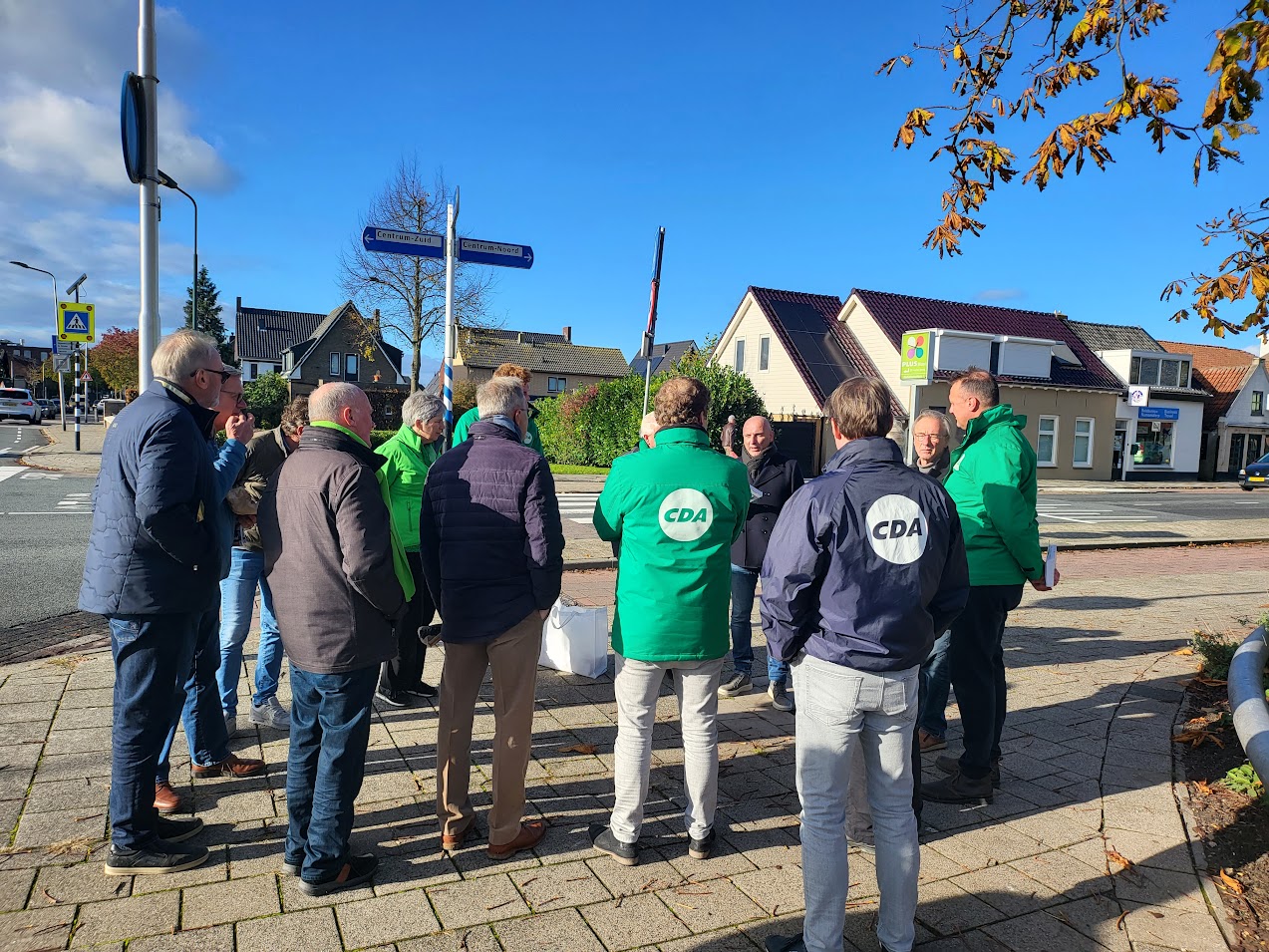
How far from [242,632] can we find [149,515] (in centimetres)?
172

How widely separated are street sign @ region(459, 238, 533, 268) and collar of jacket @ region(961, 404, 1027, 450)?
4548 mm

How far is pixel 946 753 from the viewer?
189 inches

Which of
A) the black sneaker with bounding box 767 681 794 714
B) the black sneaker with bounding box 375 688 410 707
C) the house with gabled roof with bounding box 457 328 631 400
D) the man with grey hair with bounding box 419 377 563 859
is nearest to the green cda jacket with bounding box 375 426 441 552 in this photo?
the black sneaker with bounding box 375 688 410 707

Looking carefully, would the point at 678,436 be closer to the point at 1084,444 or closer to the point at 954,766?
the point at 954,766

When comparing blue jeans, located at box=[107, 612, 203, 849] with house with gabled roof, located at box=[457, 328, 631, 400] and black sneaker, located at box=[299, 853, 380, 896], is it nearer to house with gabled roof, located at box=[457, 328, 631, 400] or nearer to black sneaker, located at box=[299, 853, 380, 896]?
black sneaker, located at box=[299, 853, 380, 896]

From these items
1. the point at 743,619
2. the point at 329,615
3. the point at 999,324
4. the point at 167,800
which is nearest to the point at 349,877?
the point at 329,615

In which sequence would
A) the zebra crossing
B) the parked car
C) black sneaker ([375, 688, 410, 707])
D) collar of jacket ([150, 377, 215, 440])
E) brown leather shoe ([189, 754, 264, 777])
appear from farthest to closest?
the parked car, the zebra crossing, black sneaker ([375, 688, 410, 707]), brown leather shoe ([189, 754, 264, 777]), collar of jacket ([150, 377, 215, 440])

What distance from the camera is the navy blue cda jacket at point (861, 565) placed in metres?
2.72

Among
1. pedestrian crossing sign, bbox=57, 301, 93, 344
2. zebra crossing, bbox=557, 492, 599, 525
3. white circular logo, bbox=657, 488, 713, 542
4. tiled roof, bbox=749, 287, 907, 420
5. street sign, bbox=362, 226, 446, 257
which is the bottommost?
zebra crossing, bbox=557, 492, 599, 525

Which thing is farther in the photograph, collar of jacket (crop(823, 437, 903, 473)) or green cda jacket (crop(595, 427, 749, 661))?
green cda jacket (crop(595, 427, 749, 661))

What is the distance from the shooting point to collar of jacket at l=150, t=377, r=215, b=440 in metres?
3.31

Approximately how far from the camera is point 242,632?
15.2 feet

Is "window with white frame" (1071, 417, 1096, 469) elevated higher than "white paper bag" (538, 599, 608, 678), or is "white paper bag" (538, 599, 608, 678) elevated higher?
"window with white frame" (1071, 417, 1096, 469)

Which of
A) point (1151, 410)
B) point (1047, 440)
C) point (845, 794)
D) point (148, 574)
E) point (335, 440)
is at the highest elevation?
point (1151, 410)
